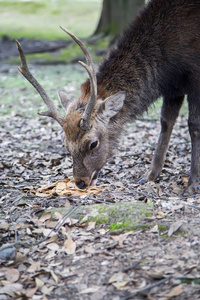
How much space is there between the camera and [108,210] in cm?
457

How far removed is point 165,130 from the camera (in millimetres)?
6598

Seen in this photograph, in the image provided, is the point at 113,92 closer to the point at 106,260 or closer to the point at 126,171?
the point at 126,171

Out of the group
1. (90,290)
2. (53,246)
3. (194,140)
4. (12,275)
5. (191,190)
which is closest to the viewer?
(90,290)

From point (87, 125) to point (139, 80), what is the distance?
1079 mm

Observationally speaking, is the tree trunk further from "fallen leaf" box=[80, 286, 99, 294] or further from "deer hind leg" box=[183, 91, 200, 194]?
"fallen leaf" box=[80, 286, 99, 294]

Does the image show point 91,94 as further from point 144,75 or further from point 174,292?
point 174,292

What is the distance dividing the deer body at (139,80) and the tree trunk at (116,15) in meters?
11.1

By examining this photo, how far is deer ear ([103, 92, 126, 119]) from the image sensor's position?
5.48 meters

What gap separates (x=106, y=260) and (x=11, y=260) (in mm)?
955

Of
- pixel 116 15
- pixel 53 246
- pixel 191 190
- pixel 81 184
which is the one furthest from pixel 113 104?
pixel 116 15

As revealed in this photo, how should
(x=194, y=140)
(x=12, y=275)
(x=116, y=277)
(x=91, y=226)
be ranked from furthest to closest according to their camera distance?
1. (x=194, y=140)
2. (x=91, y=226)
3. (x=12, y=275)
4. (x=116, y=277)

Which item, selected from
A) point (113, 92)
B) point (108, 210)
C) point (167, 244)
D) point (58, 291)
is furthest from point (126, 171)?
point (58, 291)

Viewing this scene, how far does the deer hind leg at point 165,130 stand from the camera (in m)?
6.45

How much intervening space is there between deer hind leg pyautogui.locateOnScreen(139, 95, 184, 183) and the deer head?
1070 millimetres
